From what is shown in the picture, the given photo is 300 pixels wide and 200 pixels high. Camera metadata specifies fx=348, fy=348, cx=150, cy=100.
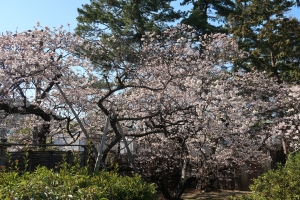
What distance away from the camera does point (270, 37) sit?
15617 millimetres

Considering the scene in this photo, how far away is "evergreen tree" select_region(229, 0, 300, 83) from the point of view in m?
15.8

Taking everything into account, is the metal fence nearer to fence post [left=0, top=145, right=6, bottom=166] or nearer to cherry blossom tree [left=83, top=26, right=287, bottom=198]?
fence post [left=0, top=145, right=6, bottom=166]

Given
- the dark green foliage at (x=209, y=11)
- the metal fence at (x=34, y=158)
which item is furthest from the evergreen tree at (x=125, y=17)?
the metal fence at (x=34, y=158)

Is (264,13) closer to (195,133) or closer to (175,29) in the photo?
(175,29)

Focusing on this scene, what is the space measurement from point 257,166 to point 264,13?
712 cm

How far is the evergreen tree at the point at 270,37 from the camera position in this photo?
15.8 metres

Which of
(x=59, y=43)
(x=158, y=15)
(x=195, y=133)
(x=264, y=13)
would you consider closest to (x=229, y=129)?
(x=195, y=133)

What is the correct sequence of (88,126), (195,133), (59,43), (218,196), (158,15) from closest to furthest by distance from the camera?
(59,43)
(195,133)
(88,126)
(218,196)
(158,15)

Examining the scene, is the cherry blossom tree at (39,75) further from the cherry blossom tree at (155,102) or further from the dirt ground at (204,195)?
the dirt ground at (204,195)

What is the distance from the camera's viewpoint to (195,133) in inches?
395

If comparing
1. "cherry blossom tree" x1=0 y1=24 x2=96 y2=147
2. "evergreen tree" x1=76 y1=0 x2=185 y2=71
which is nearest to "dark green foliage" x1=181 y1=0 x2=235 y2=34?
"evergreen tree" x1=76 y1=0 x2=185 y2=71

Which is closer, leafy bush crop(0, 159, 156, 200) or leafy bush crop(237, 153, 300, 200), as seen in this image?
leafy bush crop(0, 159, 156, 200)

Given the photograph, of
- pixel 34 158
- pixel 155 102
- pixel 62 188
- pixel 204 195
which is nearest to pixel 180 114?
pixel 155 102

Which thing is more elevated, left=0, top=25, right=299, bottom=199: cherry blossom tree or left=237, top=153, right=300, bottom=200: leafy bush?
left=0, top=25, right=299, bottom=199: cherry blossom tree
